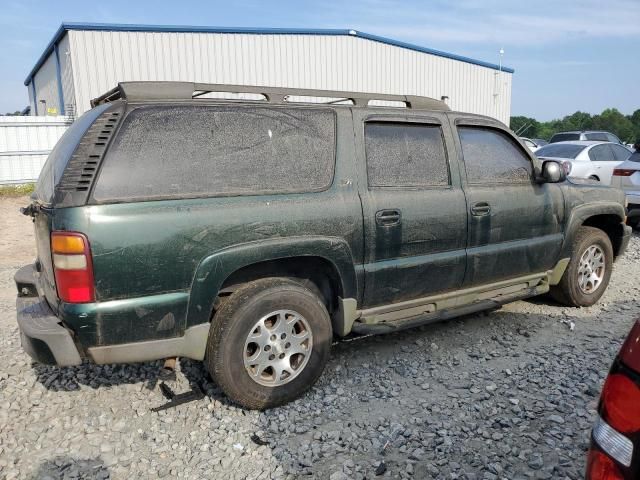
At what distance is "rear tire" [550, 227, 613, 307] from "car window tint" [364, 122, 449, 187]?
1.84 meters

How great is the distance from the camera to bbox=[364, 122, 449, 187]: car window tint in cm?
362

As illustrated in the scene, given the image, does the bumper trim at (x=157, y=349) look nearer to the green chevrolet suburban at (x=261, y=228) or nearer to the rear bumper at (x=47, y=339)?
the green chevrolet suburban at (x=261, y=228)

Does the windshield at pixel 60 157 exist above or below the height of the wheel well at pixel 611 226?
above

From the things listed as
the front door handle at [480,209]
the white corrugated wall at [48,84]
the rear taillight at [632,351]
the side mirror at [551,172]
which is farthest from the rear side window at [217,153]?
the white corrugated wall at [48,84]

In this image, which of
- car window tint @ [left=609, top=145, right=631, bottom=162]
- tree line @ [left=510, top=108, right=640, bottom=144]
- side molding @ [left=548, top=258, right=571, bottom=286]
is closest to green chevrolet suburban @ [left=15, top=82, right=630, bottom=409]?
side molding @ [left=548, top=258, right=571, bottom=286]

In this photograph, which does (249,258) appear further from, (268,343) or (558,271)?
(558,271)

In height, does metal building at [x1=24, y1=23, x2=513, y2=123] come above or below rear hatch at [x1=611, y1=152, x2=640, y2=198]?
above

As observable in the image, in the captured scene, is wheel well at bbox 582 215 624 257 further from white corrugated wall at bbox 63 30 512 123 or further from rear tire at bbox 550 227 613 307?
white corrugated wall at bbox 63 30 512 123

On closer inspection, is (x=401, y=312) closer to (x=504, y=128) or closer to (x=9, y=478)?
(x=504, y=128)

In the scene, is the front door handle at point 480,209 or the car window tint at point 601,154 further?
the car window tint at point 601,154

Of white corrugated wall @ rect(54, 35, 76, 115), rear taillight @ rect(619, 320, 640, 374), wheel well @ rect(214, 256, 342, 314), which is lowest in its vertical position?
wheel well @ rect(214, 256, 342, 314)

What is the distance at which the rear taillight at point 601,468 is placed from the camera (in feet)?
4.68

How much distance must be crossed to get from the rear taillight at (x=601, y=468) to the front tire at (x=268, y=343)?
197 cm

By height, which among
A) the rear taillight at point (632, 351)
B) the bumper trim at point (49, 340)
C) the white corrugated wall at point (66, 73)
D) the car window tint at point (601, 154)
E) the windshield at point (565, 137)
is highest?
the white corrugated wall at point (66, 73)
